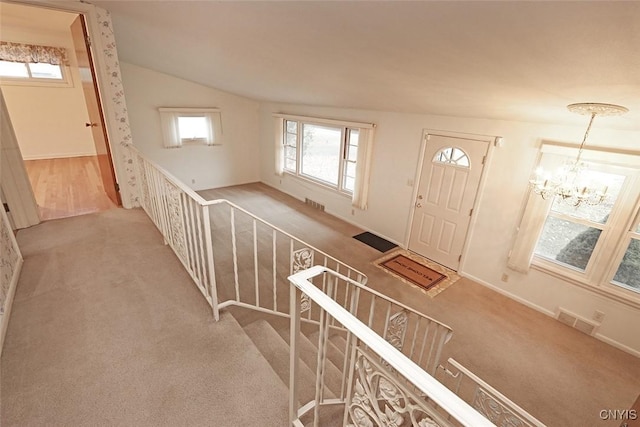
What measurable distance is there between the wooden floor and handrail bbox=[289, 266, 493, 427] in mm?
4070

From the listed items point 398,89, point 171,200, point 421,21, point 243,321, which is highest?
point 421,21

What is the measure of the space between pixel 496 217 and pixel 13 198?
5.58m

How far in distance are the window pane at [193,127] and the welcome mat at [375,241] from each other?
14.2ft

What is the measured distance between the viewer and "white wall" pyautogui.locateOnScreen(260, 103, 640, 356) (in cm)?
312

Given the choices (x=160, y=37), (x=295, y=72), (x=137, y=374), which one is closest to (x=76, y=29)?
(x=160, y=37)

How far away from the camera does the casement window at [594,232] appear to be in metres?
2.91

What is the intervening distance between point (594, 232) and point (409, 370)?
146 inches

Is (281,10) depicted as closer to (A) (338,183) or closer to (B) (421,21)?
(B) (421,21)

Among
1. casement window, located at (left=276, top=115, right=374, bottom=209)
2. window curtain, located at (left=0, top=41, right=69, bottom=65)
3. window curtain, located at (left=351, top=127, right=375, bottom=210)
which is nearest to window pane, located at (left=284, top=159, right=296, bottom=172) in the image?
casement window, located at (left=276, top=115, right=374, bottom=209)

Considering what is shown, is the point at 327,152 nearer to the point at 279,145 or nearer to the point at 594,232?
the point at 279,145

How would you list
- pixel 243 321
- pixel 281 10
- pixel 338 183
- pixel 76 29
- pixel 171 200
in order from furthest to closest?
pixel 338 183 < pixel 76 29 < pixel 243 321 < pixel 171 200 < pixel 281 10

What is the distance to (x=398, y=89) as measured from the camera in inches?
123

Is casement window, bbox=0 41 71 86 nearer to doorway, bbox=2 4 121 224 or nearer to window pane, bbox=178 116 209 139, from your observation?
doorway, bbox=2 4 121 224

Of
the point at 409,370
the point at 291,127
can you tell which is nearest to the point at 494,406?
the point at 409,370
